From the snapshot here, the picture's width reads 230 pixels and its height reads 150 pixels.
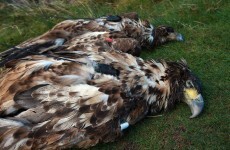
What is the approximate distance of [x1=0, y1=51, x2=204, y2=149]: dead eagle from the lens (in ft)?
15.2

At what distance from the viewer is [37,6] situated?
8.85 meters

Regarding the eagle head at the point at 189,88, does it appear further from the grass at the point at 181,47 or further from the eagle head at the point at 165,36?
the eagle head at the point at 165,36

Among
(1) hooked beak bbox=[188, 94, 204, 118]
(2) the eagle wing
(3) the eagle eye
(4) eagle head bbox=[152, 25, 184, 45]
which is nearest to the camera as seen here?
(2) the eagle wing

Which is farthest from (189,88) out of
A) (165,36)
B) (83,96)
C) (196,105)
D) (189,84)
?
(165,36)

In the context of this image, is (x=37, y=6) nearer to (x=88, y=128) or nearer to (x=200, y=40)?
(x=200, y=40)

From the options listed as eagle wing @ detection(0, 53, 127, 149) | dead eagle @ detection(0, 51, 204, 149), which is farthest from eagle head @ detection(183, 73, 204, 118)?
eagle wing @ detection(0, 53, 127, 149)

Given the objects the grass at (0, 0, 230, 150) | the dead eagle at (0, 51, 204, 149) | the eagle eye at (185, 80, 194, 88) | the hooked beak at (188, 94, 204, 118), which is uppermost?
the dead eagle at (0, 51, 204, 149)

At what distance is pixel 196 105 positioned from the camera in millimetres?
5238

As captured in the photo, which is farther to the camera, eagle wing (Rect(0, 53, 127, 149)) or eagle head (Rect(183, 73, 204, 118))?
eagle head (Rect(183, 73, 204, 118))

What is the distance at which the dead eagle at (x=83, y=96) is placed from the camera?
463 cm

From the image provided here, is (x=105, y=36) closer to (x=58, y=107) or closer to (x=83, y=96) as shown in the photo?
(x=83, y=96)

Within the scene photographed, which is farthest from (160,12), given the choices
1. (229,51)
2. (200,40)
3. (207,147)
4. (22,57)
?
(207,147)

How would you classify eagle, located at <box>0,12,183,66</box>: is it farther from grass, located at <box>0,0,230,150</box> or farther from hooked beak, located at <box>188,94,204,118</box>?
hooked beak, located at <box>188,94,204,118</box>

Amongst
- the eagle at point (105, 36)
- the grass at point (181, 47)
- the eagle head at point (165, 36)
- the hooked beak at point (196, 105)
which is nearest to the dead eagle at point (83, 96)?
the hooked beak at point (196, 105)
